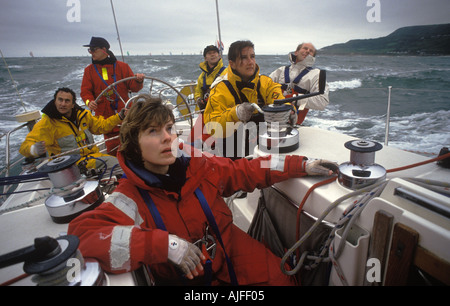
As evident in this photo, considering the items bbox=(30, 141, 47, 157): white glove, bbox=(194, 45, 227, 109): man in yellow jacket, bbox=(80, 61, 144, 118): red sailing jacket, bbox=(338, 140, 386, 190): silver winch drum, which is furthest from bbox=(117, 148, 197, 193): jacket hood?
bbox=(194, 45, 227, 109): man in yellow jacket

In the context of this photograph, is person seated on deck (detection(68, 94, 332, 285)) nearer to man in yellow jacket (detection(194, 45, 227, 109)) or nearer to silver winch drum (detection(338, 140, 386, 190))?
silver winch drum (detection(338, 140, 386, 190))

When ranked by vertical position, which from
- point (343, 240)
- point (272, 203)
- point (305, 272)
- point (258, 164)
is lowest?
point (305, 272)

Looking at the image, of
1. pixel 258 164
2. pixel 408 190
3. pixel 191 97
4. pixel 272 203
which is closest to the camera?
pixel 408 190

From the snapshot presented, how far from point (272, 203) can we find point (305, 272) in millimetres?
353

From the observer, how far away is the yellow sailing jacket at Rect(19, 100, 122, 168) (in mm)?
2279

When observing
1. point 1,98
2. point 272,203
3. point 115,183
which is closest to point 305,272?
point 272,203

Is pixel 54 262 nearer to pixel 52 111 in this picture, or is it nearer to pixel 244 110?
pixel 244 110

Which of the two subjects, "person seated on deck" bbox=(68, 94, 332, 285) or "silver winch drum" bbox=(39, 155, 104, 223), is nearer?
"person seated on deck" bbox=(68, 94, 332, 285)

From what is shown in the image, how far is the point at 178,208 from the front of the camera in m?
1.02

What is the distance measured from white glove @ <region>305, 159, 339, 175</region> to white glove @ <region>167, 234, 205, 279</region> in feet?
1.88

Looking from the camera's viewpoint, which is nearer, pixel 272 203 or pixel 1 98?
pixel 272 203

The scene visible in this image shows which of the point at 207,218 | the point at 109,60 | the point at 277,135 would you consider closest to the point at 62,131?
the point at 109,60
